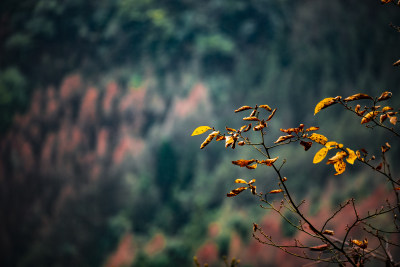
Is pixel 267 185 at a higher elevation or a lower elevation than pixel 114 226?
higher

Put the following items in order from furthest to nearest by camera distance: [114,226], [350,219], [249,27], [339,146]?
[249,27] → [114,226] → [350,219] → [339,146]

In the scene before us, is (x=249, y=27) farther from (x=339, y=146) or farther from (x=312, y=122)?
(x=339, y=146)

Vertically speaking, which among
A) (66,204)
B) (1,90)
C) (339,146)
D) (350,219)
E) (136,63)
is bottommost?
(339,146)

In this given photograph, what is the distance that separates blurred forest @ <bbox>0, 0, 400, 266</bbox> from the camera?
7160 millimetres

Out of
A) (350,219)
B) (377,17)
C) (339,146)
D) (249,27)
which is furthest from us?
(249,27)

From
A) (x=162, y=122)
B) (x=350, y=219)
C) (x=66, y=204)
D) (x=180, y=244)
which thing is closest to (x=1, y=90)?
(x=66, y=204)

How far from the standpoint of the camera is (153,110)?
27.6ft

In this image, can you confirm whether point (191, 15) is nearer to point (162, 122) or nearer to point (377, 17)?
point (162, 122)

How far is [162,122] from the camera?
27.0ft

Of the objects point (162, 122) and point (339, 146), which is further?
point (162, 122)

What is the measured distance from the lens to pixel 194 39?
28.1 feet

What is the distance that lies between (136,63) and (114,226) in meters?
4.05

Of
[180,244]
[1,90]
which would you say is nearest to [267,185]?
[180,244]

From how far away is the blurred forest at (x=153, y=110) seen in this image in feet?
23.5
